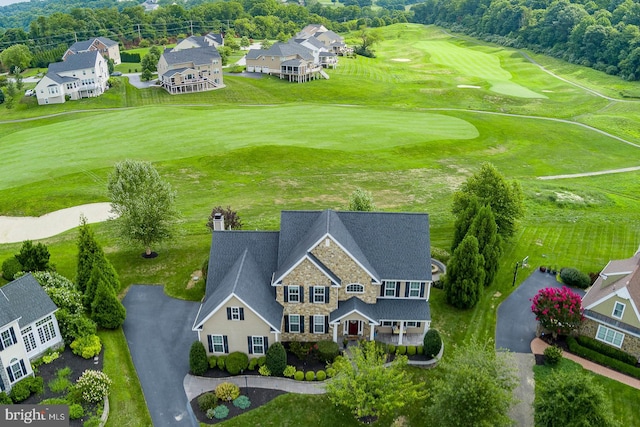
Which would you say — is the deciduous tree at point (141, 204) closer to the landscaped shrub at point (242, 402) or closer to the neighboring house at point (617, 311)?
the landscaped shrub at point (242, 402)

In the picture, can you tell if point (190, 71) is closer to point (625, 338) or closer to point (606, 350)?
point (606, 350)

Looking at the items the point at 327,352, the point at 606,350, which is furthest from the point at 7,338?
the point at 606,350

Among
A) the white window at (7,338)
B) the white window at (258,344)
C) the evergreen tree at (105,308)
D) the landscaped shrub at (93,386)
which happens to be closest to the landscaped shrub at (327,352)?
the white window at (258,344)

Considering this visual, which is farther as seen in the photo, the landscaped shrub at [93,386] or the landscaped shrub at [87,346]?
the landscaped shrub at [87,346]

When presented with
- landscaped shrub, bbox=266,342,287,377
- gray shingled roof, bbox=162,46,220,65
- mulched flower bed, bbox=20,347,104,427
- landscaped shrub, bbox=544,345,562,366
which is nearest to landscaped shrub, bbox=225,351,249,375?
landscaped shrub, bbox=266,342,287,377

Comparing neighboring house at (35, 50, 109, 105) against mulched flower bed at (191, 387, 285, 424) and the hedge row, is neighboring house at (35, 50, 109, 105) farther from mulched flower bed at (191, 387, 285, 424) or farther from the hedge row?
the hedge row

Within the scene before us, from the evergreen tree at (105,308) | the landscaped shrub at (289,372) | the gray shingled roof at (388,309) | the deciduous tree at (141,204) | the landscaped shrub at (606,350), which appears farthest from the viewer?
the deciduous tree at (141,204)
